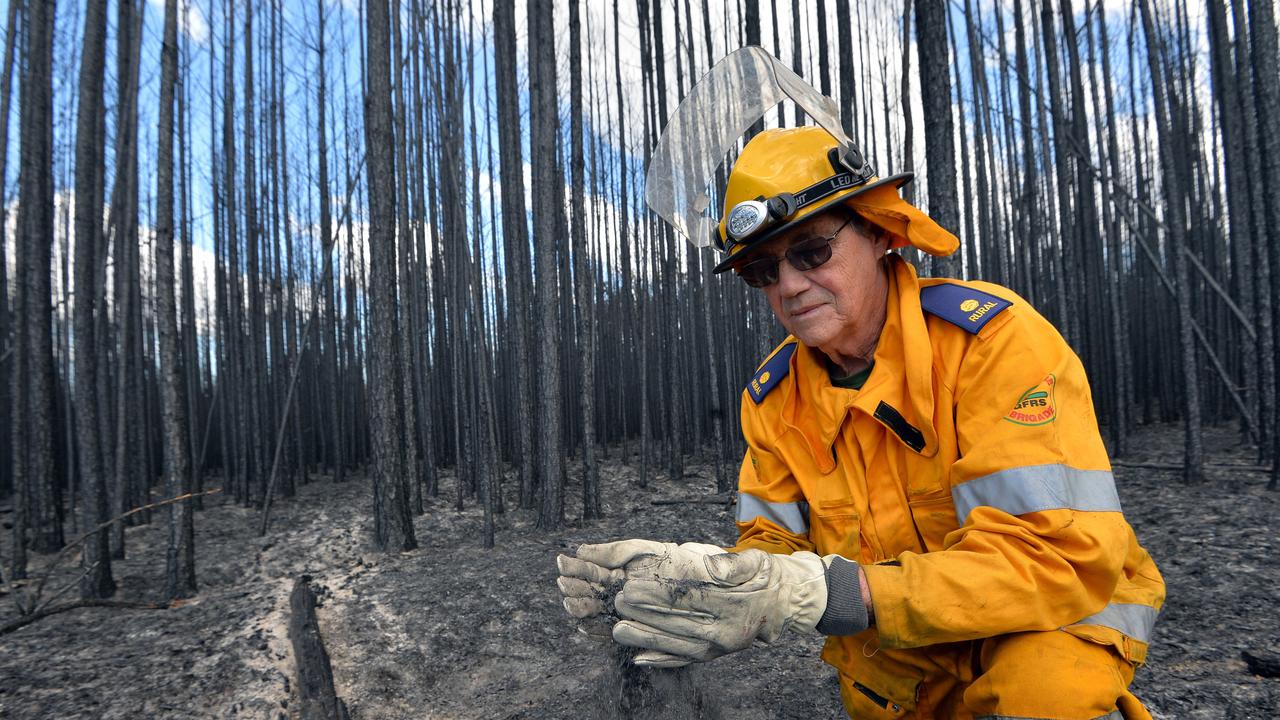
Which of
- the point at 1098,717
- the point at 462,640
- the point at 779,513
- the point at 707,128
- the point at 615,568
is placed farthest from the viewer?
the point at 462,640

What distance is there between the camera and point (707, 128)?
1.77 metres

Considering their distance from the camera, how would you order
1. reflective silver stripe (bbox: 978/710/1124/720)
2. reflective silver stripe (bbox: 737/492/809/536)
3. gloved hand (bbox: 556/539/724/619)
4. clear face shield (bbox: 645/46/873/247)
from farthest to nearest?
clear face shield (bbox: 645/46/873/247), reflective silver stripe (bbox: 737/492/809/536), gloved hand (bbox: 556/539/724/619), reflective silver stripe (bbox: 978/710/1124/720)

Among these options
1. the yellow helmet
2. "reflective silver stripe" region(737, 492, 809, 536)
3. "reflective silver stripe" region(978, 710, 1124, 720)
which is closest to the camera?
"reflective silver stripe" region(978, 710, 1124, 720)

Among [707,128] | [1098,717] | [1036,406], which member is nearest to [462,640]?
[707,128]

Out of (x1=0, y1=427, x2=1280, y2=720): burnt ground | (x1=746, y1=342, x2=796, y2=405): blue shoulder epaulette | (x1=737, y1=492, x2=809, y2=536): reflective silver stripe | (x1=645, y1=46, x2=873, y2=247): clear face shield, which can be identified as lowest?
(x1=0, y1=427, x2=1280, y2=720): burnt ground

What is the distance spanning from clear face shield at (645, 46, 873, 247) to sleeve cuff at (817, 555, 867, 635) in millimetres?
895

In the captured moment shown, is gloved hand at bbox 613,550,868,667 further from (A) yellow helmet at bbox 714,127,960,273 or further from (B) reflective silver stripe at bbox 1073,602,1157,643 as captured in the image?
(A) yellow helmet at bbox 714,127,960,273

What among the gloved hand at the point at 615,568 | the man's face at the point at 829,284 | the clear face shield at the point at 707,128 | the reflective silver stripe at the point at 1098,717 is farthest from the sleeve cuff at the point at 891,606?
the clear face shield at the point at 707,128

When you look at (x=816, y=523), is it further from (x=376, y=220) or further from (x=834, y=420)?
(x=376, y=220)

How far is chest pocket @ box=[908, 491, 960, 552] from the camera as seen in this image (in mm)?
1287

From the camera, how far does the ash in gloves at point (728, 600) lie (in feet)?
3.82

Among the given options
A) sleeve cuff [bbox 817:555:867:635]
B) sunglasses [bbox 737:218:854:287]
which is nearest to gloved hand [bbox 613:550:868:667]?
sleeve cuff [bbox 817:555:867:635]

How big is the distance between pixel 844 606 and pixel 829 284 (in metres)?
→ 0.66

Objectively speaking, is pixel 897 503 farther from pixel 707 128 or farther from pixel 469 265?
pixel 469 265
